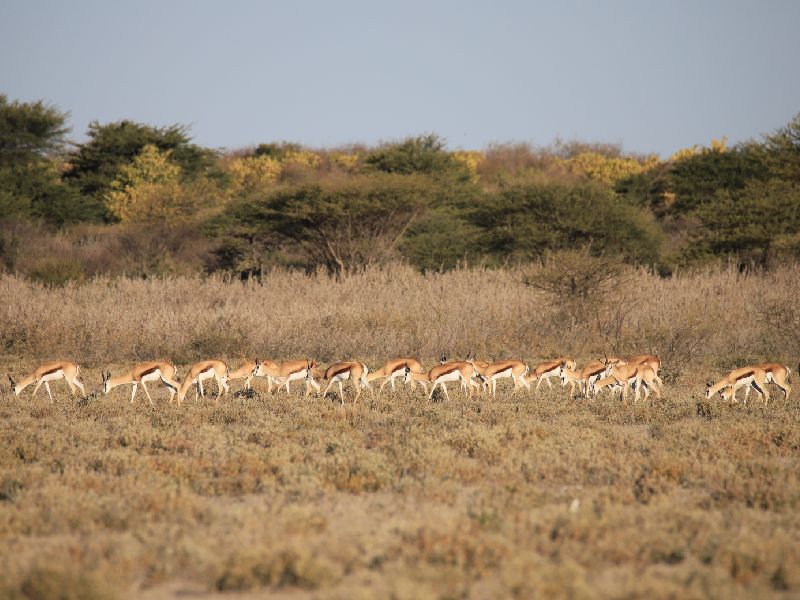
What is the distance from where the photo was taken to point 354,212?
27344mm

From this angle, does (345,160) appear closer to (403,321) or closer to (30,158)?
(30,158)

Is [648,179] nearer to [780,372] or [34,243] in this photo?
[34,243]

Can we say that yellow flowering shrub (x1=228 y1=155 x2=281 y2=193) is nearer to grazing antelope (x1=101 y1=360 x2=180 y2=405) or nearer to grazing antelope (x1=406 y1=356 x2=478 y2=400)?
grazing antelope (x1=101 y1=360 x2=180 y2=405)

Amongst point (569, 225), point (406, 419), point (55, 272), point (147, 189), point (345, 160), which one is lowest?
point (406, 419)

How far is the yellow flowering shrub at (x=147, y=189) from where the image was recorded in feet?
115

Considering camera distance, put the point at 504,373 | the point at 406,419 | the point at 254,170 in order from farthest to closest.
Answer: the point at 254,170 < the point at 504,373 < the point at 406,419

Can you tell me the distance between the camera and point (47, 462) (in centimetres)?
795

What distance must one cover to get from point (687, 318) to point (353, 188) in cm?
1242

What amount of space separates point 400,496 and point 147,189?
32.1 meters

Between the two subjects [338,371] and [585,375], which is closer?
[338,371]

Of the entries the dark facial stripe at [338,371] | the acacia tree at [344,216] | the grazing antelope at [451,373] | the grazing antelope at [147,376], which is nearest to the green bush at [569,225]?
the acacia tree at [344,216]

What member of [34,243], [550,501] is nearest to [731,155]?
[34,243]

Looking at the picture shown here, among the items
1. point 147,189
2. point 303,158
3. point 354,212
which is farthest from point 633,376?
point 303,158

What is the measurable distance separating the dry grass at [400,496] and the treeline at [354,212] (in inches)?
540
